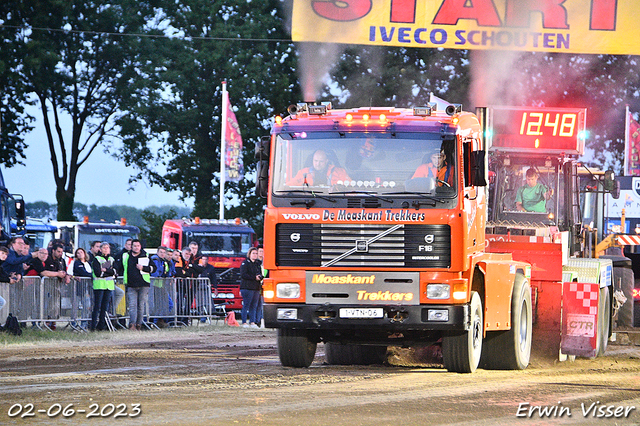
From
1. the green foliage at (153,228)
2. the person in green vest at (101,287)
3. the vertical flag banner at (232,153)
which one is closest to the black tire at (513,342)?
the person in green vest at (101,287)

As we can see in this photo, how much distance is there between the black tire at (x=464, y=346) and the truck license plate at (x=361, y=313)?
3.48 feet

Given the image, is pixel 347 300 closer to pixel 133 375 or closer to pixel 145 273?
pixel 133 375

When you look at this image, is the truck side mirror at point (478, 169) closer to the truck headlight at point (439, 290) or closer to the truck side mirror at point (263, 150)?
the truck headlight at point (439, 290)

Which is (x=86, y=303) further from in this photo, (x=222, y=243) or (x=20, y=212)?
(x=222, y=243)

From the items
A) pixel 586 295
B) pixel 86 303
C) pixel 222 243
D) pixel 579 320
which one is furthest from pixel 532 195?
pixel 222 243

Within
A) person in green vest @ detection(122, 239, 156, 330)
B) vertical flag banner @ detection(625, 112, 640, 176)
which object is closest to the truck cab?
person in green vest @ detection(122, 239, 156, 330)

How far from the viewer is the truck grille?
12844mm

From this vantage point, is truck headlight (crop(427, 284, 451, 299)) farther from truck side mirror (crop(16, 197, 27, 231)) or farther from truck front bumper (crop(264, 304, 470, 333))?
truck side mirror (crop(16, 197, 27, 231))

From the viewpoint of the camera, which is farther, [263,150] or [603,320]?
[603,320]

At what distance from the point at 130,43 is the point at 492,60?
33.0 meters

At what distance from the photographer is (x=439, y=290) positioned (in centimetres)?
1288

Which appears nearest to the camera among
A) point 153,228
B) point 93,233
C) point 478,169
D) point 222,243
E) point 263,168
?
point 478,169

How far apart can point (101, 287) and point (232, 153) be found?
17108 millimetres

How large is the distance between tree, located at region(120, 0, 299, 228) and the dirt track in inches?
1437
